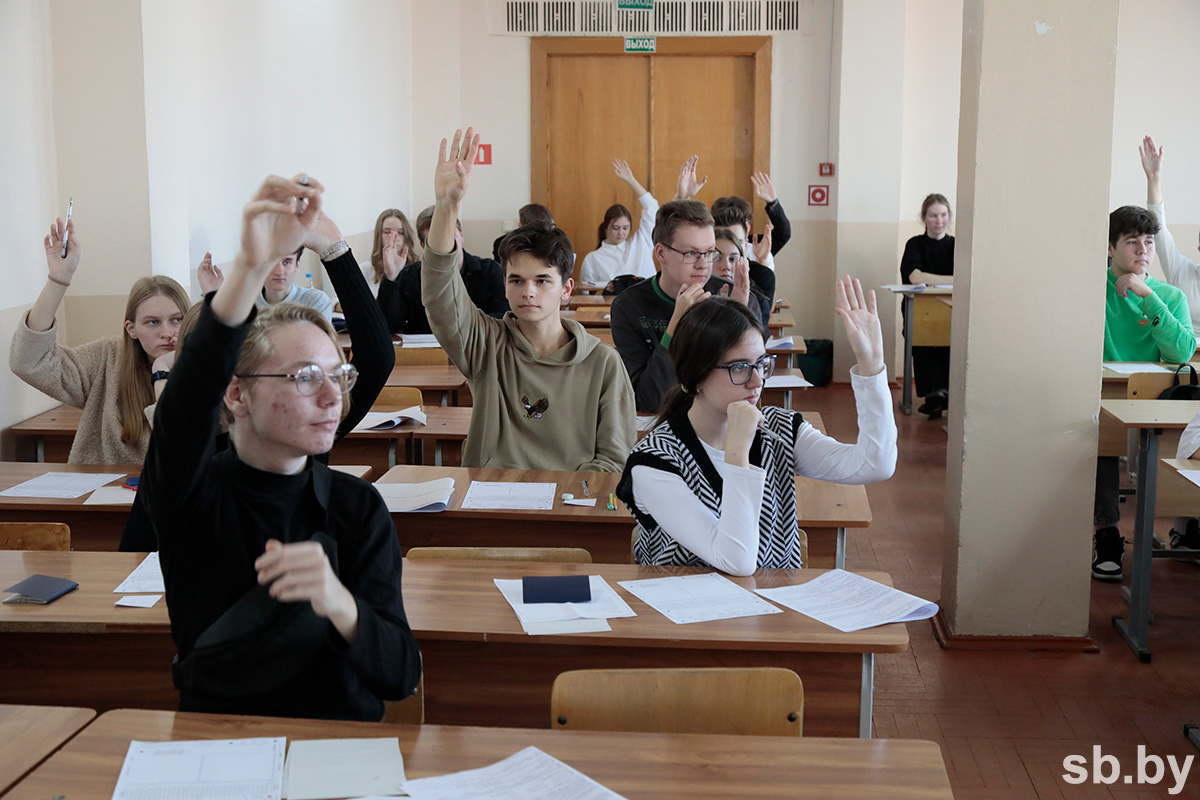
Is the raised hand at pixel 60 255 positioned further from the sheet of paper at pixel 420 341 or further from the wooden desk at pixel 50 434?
the sheet of paper at pixel 420 341

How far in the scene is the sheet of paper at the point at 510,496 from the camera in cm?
295

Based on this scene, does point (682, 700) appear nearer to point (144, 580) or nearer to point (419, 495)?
point (144, 580)

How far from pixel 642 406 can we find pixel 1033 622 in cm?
150

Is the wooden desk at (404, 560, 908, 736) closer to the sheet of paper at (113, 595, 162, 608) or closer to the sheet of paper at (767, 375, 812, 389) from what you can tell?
the sheet of paper at (113, 595, 162, 608)

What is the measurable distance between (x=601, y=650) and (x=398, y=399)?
2.25 m

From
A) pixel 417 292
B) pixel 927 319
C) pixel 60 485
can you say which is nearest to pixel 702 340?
pixel 60 485

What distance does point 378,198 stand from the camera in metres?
8.00

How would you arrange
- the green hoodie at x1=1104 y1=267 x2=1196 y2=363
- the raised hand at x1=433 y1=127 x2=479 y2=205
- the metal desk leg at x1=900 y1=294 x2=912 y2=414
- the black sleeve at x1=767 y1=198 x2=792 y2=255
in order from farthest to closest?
the black sleeve at x1=767 y1=198 x2=792 y2=255 → the metal desk leg at x1=900 y1=294 x2=912 y2=414 → the green hoodie at x1=1104 y1=267 x2=1196 y2=363 → the raised hand at x1=433 y1=127 x2=479 y2=205

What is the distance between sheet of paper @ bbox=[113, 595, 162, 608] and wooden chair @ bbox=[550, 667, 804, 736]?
938 millimetres

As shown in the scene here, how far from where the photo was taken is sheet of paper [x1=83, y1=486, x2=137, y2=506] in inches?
118

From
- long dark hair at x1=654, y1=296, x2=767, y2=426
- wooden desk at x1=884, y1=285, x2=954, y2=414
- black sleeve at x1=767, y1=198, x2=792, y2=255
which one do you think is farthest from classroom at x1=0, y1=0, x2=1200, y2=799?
black sleeve at x1=767, y1=198, x2=792, y2=255

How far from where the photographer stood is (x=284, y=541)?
5.56 ft

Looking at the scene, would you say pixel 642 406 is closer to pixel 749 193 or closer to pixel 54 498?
pixel 54 498

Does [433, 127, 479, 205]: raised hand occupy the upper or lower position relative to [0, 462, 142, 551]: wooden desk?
upper
